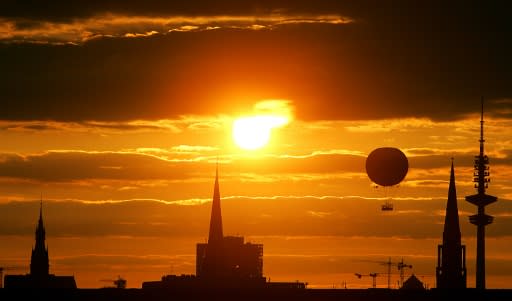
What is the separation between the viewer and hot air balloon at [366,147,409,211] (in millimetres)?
176875

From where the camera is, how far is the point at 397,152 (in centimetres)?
17925

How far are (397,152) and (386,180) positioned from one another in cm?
465

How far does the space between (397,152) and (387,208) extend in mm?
8394

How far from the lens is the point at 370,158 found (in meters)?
180

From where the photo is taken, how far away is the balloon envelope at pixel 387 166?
17688 centimetres

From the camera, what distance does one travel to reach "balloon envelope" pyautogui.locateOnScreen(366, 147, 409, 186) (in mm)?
176875

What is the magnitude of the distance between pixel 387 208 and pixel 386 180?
28.8 feet

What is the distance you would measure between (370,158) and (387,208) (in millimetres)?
7648

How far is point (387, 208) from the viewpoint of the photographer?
184250mm

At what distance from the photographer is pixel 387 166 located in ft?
585

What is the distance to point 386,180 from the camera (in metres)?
176

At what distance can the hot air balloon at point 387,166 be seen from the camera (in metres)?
177

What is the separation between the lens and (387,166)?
178 meters
